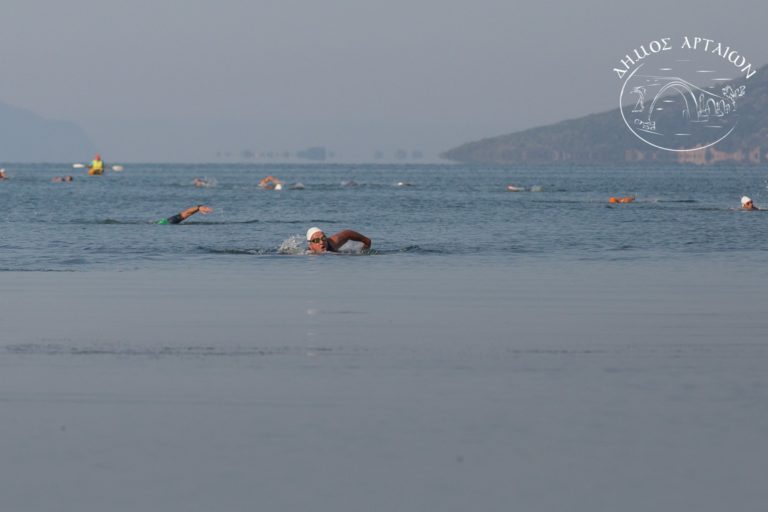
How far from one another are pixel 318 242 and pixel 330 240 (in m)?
0.54

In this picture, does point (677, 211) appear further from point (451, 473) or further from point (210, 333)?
point (451, 473)

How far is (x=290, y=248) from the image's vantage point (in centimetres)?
3114

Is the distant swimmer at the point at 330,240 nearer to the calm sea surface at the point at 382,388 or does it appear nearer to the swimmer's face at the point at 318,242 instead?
the swimmer's face at the point at 318,242

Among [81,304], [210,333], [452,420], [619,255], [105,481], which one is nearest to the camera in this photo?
[105,481]

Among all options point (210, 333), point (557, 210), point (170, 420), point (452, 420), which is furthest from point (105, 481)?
point (557, 210)

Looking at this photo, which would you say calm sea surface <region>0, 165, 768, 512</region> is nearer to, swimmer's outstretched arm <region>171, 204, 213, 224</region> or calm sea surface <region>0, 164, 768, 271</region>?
calm sea surface <region>0, 164, 768, 271</region>

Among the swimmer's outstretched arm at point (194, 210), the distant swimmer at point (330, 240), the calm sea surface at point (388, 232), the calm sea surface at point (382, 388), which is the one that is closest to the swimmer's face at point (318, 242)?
the distant swimmer at point (330, 240)

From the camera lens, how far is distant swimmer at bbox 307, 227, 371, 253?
30.0m

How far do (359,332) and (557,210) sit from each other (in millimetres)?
45730

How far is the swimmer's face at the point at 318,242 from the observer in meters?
29.9

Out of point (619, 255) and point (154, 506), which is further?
point (619, 255)

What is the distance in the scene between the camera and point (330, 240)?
100 feet

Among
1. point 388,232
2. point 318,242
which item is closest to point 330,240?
point 318,242

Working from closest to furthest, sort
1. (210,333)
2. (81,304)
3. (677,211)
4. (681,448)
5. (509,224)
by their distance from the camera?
(681,448)
(210,333)
(81,304)
(509,224)
(677,211)
